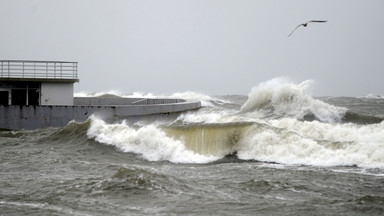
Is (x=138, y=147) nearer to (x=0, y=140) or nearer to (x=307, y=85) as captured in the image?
(x=0, y=140)

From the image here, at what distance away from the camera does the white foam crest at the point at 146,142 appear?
17562mm

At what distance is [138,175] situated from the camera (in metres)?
12.3

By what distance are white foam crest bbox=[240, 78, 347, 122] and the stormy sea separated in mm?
8787

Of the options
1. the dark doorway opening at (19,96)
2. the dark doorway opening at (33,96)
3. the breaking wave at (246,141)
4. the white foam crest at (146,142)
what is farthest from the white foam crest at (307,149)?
the dark doorway opening at (19,96)

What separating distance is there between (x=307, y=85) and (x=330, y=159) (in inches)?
790

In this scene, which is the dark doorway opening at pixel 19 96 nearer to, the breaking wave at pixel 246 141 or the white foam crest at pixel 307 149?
the breaking wave at pixel 246 141

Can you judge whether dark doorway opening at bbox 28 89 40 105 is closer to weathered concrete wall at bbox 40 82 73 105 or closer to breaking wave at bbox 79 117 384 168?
weathered concrete wall at bbox 40 82 73 105

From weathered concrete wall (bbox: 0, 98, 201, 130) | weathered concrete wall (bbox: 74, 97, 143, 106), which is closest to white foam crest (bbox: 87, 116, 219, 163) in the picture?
weathered concrete wall (bbox: 0, 98, 201, 130)

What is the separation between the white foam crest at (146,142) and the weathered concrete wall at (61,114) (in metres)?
1.48

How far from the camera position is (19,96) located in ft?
87.5

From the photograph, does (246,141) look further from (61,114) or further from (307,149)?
(61,114)

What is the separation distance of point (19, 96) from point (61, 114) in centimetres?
419

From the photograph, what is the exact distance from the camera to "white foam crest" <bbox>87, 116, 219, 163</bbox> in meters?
17.6

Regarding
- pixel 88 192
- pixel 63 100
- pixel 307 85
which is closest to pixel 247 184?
pixel 88 192
